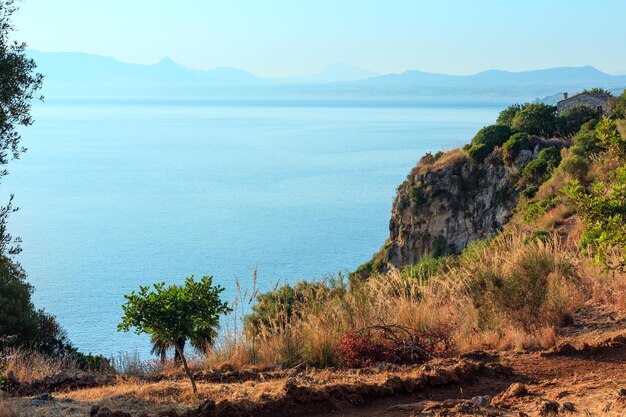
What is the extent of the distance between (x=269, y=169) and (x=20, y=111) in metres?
129

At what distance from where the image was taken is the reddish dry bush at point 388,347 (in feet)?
27.5

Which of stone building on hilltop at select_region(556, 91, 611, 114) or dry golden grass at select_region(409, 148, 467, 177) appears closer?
dry golden grass at select_region(409, 148, 467, 177)

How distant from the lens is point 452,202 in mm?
42750

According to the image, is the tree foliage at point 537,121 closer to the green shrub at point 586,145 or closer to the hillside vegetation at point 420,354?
the green shrub at point 586,145

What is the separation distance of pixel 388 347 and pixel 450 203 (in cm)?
3498

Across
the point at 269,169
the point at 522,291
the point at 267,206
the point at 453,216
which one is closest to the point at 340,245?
the point at 267,206

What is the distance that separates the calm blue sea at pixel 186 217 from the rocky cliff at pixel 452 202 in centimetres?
880

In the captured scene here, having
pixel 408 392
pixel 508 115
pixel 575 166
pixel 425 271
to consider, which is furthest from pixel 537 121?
pixel 408 392

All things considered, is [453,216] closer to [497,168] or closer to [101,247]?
[497,168]

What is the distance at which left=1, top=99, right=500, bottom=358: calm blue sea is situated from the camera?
230ft

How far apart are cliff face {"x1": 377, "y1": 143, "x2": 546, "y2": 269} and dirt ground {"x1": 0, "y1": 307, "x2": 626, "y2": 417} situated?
105 ft

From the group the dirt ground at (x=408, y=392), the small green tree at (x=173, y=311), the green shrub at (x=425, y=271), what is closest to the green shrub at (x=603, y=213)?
the dirt ground at (x=408, y=392)

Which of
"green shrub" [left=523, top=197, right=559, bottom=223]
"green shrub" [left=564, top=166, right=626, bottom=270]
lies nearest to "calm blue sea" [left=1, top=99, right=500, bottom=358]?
"green shrub" [left=523, top=197, right=559, bottom=223]

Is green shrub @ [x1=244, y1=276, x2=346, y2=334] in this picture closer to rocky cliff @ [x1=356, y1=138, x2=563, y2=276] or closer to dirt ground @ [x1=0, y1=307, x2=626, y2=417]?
dirt ground @ [x1=0, y1=307, x2=626, y2=417]
